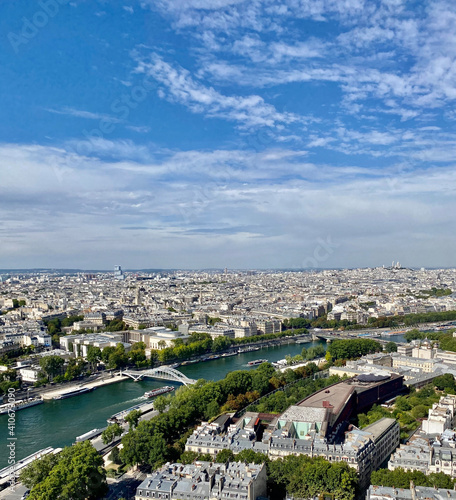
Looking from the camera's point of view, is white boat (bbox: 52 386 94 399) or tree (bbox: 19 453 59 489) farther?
white boat (bbox: 52 386 94 399)

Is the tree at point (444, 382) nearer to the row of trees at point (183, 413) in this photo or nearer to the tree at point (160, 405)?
the row of trees at point (183, 413)

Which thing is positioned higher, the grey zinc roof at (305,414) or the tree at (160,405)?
the grey zinc roof at (305,414)

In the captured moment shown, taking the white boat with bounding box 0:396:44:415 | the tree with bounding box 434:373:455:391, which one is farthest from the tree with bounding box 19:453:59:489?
the tree with bounding box 434:373:455:391

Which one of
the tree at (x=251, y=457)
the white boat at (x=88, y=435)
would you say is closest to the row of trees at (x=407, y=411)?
the tree at (x=251, y=457)

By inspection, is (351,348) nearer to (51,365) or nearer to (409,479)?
(51,365)

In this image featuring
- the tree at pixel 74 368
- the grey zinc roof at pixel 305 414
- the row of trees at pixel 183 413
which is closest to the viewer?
the row of trees at pixel 183 413

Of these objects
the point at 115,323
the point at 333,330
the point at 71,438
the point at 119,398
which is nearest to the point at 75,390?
the point at 119,398

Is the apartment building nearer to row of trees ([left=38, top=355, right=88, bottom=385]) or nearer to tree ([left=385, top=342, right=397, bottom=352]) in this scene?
row of trees ([left=38, top=355, right=88, bottom=385])

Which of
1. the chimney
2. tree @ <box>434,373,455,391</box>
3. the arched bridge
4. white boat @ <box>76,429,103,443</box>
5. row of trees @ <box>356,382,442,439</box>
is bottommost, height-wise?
white boat @ <box>76,429,103,443</box>
